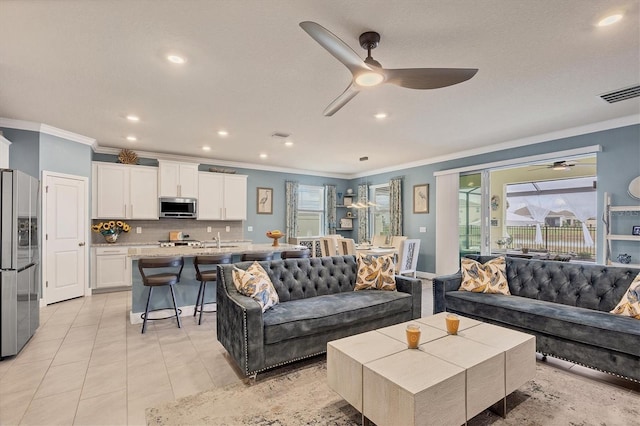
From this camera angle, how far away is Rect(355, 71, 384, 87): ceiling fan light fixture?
2.26m

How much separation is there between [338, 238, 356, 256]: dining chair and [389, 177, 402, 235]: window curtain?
2.13m

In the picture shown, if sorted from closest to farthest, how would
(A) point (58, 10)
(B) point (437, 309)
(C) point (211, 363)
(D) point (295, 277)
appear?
(A) point (58, 10), (C) point (211, 363), (D) point (295, 277), (B) point (437, 309)

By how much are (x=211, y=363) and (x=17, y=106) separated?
400 centimetres

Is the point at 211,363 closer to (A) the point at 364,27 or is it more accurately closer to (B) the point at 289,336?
(B) the point at 289,336

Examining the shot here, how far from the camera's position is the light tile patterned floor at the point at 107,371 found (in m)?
2.20

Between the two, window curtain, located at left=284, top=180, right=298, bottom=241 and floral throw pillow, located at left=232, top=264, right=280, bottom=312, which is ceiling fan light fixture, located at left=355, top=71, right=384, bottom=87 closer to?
floral throw pillow, located at left=232, top=264, right=280, bottom=312

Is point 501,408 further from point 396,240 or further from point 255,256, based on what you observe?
point 396,240

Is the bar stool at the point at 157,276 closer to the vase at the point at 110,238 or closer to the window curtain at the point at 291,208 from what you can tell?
the vase at the point at 110,238

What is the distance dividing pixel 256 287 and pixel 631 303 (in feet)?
10.7

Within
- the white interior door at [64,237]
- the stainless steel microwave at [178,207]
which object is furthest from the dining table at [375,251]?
the white interior door at [64,237]

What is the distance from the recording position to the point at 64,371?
108 inches

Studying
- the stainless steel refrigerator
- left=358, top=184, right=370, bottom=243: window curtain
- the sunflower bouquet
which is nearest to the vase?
the sunflower bouquet

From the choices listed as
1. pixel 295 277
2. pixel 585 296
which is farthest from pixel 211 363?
pixel 585 296

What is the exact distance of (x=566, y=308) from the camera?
2.97 m
